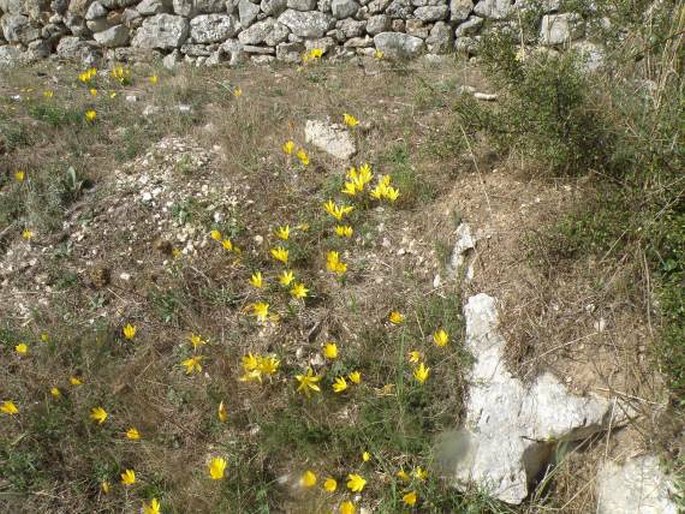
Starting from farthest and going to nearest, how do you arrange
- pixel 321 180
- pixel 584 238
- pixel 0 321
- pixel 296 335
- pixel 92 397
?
pixel 321 180 < pixel 0 321 < pixel 296 335 < pixel 92 397 < pixel 584 238

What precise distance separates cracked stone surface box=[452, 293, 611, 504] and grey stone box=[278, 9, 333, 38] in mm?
3852

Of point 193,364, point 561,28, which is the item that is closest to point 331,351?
point 193,364

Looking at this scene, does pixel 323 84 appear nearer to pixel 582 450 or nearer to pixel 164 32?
pixel 164 32

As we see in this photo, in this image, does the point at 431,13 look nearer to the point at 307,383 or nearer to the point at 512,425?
the point at 307,383

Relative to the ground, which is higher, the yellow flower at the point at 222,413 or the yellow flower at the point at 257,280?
the yellow flower at the point at 257,280

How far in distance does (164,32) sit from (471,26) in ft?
10.1

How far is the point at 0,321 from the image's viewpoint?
10.3 feet

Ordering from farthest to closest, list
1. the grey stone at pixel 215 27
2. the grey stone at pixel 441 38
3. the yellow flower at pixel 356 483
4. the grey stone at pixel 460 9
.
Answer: the grey stone at pixel 215 27
the grey stone at pixel 441 38
the grey stone at pixel 460 9
the yellow flower at pixel 356 483

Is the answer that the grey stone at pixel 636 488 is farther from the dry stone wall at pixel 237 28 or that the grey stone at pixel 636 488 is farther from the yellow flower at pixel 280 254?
the dry stone wall at pixel 237 28

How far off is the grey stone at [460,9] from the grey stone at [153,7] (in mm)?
2893

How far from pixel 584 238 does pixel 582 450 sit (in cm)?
93

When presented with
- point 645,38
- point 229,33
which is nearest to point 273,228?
point 645,38

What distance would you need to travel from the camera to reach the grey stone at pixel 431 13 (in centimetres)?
501

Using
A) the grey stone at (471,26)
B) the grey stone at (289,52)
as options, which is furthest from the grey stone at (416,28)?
the grey stone at (289,52)
